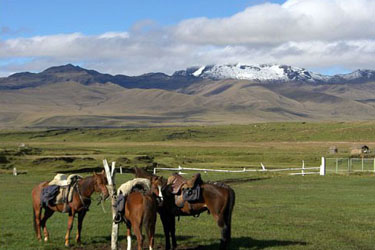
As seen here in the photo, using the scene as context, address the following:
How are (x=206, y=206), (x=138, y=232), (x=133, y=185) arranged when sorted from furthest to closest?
(x=206, y=206) < (x=133, y=185) < (x=138, y=232)

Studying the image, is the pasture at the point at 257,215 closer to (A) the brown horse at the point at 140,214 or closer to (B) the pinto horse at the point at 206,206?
(B) the pinto horse at the point at 206,206

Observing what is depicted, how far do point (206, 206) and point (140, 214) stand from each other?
2199 mm

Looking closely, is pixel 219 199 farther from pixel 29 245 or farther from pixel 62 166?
pixel 62 166

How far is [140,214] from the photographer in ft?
47.1

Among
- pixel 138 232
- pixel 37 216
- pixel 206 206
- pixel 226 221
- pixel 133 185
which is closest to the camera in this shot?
pixel 138 232

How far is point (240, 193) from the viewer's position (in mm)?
33500

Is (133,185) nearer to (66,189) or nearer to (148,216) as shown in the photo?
(148,216)

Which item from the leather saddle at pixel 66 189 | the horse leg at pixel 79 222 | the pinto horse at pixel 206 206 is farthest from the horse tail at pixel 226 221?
the leather saddle at pixel 66 189

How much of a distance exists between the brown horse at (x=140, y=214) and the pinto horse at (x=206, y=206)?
1.07m

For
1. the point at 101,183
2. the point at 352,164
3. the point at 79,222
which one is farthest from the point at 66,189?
the point at 352,164

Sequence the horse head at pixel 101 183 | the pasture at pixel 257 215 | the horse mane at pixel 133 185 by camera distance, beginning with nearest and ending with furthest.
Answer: the horse mane at pixel 133 185 < the horse head at pixel 101 183 < the pasture at pixel 257 215

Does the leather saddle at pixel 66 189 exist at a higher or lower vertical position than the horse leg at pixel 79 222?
higher

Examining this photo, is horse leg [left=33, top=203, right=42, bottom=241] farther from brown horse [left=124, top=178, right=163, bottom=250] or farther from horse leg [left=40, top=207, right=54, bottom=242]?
brown horse [left=124, top=178, right=163, bottom=250]

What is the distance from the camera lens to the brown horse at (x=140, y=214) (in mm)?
14297
